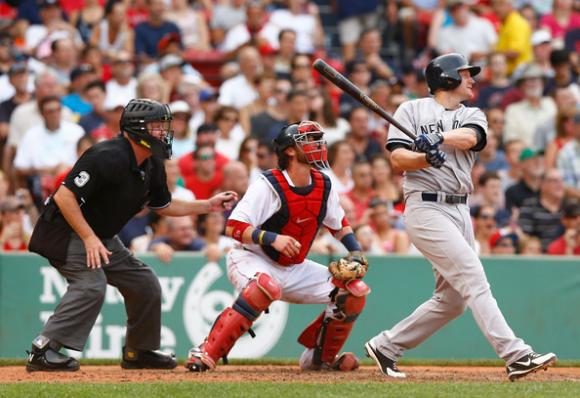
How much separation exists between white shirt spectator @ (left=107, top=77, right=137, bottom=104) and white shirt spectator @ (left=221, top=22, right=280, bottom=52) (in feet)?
7.82

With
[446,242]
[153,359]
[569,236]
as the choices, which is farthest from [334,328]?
[569,236]

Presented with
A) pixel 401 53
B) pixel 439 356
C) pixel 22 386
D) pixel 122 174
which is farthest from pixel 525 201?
pixel 22 386

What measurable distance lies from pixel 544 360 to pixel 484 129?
1.56 metres

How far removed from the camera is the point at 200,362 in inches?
326

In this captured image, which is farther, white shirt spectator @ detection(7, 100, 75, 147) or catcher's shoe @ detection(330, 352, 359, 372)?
white shirt spectator @ detection(7, 100, 75, 147)

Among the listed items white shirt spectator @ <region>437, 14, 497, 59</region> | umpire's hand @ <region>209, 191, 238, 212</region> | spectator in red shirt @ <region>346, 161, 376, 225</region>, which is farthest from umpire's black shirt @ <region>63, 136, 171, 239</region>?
white shirt spectator @ <region>437, 14, 497, 59</region>

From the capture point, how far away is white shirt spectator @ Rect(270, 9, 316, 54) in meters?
17.0

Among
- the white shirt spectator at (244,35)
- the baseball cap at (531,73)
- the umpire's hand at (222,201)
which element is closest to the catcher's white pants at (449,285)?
the umpire's hand at (222,201)

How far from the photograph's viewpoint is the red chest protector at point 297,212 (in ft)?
27.3

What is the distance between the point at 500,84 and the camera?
16547 mm

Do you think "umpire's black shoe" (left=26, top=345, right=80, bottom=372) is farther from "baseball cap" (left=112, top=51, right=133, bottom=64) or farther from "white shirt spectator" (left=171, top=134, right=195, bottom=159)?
A: "baseball cap" (left=112, top=51, right=133, bottom=64)

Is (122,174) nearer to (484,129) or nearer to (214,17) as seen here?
(484,129)

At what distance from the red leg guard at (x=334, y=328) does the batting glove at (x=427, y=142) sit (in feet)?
3.98

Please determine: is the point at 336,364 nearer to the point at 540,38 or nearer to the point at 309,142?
the point at 309,142
